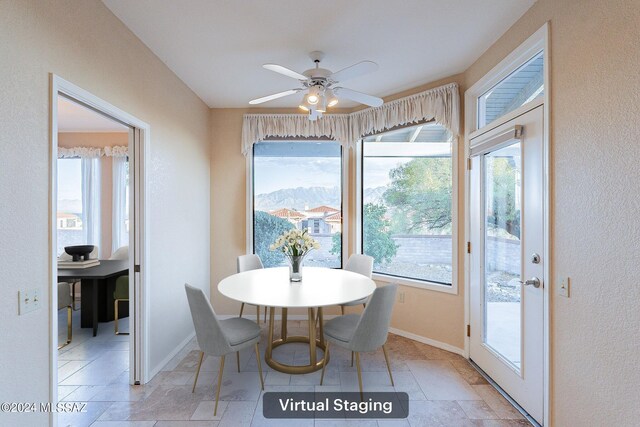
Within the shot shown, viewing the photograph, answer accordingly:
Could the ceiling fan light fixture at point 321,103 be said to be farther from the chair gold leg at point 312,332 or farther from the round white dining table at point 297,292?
the chair gold leg at point 312,332

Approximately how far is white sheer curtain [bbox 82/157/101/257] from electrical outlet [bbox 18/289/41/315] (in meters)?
3.64

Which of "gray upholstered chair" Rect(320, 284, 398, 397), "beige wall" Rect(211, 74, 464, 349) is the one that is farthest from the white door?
"beige wall" Rect(211, 74, 464, 349)

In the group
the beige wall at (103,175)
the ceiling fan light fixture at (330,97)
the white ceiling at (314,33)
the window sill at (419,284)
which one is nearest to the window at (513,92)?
the white ceiling at (314,33)

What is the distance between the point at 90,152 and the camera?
14.6ft

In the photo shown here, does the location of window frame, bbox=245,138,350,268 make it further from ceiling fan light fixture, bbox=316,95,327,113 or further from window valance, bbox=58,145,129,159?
window valance, bbox=58,145,129,159

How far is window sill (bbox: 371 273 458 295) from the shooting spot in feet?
9.37

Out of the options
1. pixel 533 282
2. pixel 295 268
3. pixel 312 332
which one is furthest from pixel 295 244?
pixel 533 282

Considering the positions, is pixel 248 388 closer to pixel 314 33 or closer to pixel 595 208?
pixel 595 208

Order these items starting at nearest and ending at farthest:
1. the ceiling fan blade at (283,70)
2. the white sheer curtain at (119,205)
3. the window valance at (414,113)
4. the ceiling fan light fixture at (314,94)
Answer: the ceiling fan blade at (283,70), the ceiling fan light fixture at (314,94), the window valance at (414,113), the white sheer curtain at (119,205)

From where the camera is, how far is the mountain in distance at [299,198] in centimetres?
379

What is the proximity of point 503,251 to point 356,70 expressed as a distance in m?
1.77

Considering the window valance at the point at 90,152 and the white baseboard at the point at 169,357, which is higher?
the window valance at the point at 90,152

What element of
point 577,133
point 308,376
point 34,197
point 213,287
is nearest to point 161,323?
point 213,287

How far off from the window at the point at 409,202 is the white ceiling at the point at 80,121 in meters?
3.19
